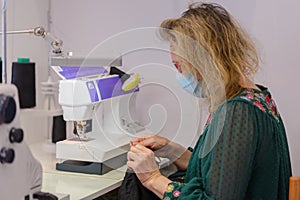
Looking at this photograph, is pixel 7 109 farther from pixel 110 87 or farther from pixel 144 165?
pixel 110 87

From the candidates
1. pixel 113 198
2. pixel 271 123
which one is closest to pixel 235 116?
pixel 271 123

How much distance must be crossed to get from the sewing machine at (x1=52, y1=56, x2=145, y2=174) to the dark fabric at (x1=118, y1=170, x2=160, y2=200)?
243 mm

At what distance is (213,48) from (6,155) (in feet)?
2.12

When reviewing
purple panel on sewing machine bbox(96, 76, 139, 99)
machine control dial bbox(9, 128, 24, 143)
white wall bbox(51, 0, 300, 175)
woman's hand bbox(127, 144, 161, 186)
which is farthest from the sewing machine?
machine control dial bbox(9, 128, 24, 143)

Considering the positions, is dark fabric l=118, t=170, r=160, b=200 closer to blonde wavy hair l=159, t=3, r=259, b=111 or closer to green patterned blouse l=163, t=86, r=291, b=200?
green patterned blouse l=163, t=86, r=291, b=200

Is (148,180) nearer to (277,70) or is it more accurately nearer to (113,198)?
(113,198)

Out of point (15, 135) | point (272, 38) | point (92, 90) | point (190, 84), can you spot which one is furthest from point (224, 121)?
point (272, 38)

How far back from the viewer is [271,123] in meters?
1.34

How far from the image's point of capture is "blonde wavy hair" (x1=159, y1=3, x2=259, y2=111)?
1362 mm

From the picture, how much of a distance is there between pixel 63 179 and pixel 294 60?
108 cm

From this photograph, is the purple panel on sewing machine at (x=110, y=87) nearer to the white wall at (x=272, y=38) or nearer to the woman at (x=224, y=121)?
the white wall at (x=272, y=38)

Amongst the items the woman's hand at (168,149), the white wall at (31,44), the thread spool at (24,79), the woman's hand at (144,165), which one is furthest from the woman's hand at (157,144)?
the white wall at (31,44)

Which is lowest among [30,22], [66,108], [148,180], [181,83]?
[148,180]

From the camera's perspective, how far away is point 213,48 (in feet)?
4.48
